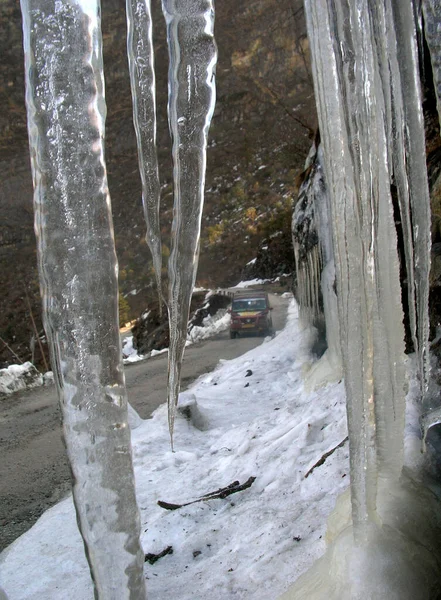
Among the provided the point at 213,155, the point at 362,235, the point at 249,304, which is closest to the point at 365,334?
the point at 362,235

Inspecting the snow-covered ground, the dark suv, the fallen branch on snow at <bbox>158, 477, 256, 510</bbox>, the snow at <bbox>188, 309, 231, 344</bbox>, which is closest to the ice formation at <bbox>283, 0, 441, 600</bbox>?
the fallen branch on snow at <bbox>158, 477, 256, 510</bbox>

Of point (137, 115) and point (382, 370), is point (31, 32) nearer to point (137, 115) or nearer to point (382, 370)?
point (137, 115)

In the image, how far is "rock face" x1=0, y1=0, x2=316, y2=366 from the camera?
4691cm

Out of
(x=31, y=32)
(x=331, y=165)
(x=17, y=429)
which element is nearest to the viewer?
(x=31, y=32)

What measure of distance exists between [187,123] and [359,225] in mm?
1041

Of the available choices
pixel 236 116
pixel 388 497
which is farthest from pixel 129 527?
pixel 236 116

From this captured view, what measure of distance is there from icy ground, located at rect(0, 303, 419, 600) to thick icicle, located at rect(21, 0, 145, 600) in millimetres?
1096

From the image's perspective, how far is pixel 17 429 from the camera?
7852 mm

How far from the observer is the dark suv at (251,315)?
15.2 m

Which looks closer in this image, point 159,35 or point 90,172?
point 90,172

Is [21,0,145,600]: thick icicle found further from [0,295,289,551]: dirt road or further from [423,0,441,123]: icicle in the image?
[0,295,289,551]: dirt road

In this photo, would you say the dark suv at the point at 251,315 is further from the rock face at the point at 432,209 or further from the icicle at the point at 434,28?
the icicle at the point at 434,28

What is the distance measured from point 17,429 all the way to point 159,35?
72645 mm

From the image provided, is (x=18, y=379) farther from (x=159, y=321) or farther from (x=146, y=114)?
(x=159, y=321)
